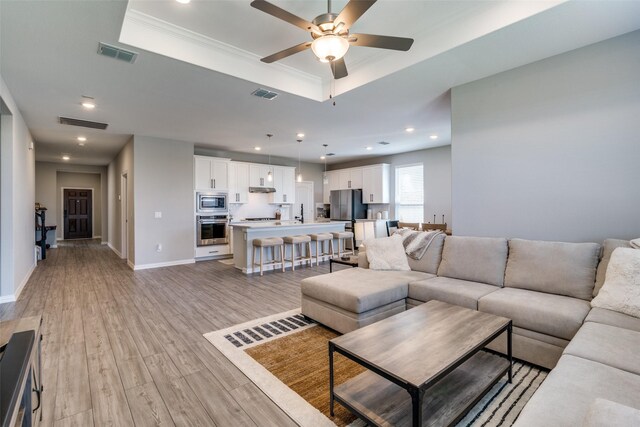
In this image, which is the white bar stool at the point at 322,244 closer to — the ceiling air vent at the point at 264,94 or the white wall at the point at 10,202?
the ceiling air vent at the point at 264,94

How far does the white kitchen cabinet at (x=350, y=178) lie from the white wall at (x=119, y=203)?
18.9 feet

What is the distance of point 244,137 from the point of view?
6410 mm

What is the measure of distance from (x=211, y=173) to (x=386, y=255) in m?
5.28

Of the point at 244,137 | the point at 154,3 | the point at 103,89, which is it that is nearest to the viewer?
the point at 154,3

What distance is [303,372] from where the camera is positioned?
A: 7.50 ft

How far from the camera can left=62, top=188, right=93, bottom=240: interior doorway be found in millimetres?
10944

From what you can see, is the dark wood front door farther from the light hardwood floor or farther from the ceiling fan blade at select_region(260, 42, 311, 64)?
the ceiling fan blade at select_region(260, 42, 311, 64)

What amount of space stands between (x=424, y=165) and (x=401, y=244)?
4.59 meters

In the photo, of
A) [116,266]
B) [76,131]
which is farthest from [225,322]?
[76,131]

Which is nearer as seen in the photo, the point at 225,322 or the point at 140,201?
the point at 225,322

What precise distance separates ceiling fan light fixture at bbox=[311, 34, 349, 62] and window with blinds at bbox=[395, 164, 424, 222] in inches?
241

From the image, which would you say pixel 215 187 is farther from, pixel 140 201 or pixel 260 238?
pixel 260 238

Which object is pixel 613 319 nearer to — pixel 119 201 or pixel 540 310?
pixel 540 310

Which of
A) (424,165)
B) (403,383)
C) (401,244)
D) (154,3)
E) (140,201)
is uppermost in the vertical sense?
(154,3)
